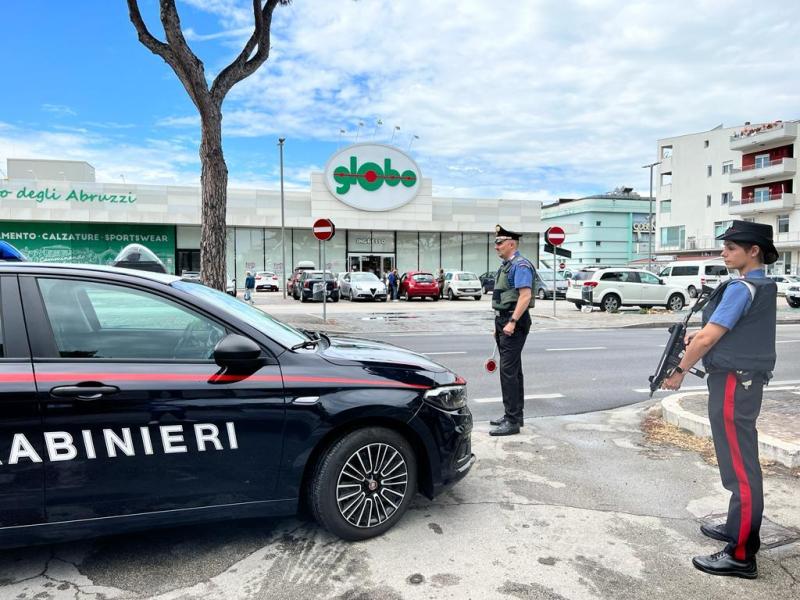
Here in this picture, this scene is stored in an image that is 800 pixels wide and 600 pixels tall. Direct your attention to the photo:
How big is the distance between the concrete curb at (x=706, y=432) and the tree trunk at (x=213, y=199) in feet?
28.3

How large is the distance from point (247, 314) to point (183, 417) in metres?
0.81

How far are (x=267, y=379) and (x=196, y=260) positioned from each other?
36.0m

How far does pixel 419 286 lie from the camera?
91.0 feet

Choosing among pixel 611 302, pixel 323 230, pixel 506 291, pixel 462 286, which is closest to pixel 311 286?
pixel 462 286

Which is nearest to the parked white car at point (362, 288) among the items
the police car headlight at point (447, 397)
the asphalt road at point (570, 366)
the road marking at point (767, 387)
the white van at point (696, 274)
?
the asphalt road at point (570, 366)

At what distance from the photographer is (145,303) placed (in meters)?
3.10

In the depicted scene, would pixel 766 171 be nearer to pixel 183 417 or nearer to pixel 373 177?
pixel 373 177

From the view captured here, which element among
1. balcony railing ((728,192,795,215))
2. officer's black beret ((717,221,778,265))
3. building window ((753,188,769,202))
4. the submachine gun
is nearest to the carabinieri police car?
the submachine gun

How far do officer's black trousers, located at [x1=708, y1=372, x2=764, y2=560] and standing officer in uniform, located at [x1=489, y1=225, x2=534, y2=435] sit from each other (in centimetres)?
220

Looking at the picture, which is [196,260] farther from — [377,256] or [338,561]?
[338,561]

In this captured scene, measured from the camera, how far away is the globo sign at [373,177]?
36344mm

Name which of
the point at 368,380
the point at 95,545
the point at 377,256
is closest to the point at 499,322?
the point at 368,380

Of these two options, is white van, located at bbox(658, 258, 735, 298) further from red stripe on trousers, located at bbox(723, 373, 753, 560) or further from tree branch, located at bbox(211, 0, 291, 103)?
red stripe on trousers, located at bbox(723, 373, 753, 560)

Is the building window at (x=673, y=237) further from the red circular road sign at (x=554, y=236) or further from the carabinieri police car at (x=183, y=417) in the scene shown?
the carabinieri police car at (x=183, y=417)
